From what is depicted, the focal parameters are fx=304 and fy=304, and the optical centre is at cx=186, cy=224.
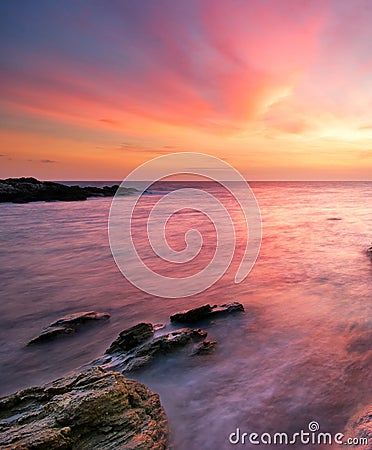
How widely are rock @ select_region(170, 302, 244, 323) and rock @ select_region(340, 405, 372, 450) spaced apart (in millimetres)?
3033

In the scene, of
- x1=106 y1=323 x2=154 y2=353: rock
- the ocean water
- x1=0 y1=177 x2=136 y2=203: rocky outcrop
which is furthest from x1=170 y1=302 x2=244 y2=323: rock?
x1=0 y1=177 x2=136 y2=203: rocky outcrop

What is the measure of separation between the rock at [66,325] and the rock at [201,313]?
1688 mm

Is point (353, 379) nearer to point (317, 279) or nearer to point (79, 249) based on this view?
point (317, 279)

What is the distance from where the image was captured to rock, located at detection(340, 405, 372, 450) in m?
2.76

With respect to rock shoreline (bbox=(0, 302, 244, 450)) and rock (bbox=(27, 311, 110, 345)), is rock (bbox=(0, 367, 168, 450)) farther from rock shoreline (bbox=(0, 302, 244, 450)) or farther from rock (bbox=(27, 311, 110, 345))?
rock (bbox=(27, 311, 110, 345))

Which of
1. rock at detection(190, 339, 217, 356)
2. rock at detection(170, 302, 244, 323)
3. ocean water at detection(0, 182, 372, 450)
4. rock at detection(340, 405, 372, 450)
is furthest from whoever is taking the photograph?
rock at detection(170, 302, 244, 323)

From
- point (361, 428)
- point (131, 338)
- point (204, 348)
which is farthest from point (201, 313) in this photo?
point (361, 428)

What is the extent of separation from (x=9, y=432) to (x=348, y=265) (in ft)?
32.9

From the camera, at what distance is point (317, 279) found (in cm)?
861

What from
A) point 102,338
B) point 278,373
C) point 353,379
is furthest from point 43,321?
point 353,379

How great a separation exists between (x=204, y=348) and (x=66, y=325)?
283 centimetres

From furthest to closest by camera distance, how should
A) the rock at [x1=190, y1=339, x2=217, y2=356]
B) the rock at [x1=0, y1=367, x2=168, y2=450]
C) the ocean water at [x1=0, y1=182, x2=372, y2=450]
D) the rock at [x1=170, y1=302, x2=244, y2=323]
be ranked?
1. the rock at [x1=170, y1=302, x2=244, y2=323]
2. the rock at [x1=190, y1=339, x2=217, y2=356]
3. the ocean water at [x1=0, y1=182, x2=372, y2=450]
4. the rock at [x1=0, y1=367, x2=168, y2=450]

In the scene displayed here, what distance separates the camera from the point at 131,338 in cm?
498

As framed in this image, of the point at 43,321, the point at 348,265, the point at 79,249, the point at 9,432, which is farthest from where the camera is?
the point at 79,249
